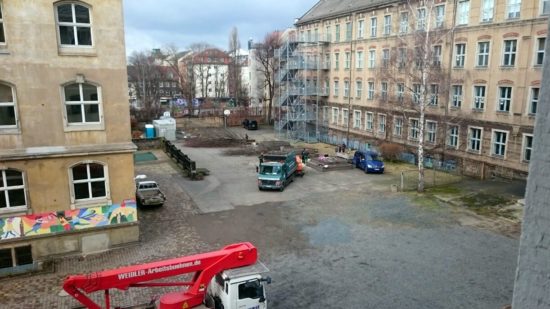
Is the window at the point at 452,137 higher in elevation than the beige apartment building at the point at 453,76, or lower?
lower

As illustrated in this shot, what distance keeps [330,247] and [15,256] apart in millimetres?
12950

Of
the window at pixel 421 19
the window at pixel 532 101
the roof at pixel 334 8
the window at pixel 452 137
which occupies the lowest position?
the window at pixel 452 137

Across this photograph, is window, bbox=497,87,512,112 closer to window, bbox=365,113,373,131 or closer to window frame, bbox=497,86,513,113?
window frame, bbox=497,86,513,113

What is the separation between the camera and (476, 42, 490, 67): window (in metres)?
30.6

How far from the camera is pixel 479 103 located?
31.5 metres

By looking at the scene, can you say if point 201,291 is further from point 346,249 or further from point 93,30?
point 93,30

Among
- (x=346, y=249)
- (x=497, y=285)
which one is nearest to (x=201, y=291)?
(x=346, y=249)

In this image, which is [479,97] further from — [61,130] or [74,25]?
[61,130]

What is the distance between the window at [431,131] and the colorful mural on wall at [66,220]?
→ 27.0m

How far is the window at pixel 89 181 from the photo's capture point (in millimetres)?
16891

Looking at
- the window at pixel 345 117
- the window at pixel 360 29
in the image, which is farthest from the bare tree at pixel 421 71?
the window at pixel 345 117

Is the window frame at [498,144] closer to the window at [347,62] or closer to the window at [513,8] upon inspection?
the window at [513,8]

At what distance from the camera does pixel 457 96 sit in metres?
33.3

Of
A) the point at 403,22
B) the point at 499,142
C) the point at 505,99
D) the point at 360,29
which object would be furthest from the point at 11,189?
the point at 360,29
